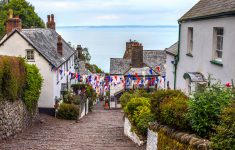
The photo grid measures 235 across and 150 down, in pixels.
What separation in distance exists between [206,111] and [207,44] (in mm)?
7617

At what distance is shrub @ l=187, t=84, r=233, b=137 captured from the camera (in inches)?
327

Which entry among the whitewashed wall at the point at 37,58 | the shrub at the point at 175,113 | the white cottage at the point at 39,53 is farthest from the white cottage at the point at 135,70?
the shrub at the point at 175,113

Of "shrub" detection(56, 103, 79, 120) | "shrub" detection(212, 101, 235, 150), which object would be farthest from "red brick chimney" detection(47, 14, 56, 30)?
"shrub" detection(212, 101, 235, 150)

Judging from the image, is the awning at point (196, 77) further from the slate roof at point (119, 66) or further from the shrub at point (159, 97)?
the slate roof at point (119, 66)

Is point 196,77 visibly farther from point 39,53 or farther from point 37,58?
point 37,58

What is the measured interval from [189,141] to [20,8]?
55.9 m

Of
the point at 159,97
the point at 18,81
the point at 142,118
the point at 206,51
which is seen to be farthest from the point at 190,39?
the point at 18,81

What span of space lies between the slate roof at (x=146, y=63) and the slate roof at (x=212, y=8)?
24327 mm

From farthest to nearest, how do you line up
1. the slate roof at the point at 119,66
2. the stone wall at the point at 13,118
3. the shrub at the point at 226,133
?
the slate roof at the point at 119,66 → the stone wall at the point at 13,118 → the shrub at the point at 226,133

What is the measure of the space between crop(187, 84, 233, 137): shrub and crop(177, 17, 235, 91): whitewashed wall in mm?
4864

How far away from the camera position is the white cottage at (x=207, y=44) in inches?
524

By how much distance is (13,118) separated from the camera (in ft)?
64.5

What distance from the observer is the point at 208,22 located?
15227 millimetres

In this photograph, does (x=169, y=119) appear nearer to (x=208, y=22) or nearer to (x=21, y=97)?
(x=208, y=22)
